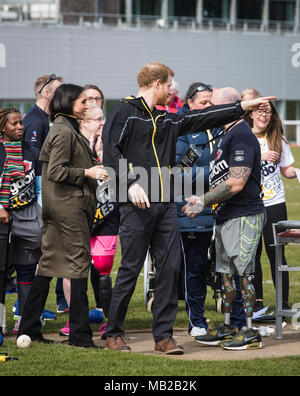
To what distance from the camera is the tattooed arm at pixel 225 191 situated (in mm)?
6625

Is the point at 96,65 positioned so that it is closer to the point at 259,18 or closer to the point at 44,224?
the point at 259,18

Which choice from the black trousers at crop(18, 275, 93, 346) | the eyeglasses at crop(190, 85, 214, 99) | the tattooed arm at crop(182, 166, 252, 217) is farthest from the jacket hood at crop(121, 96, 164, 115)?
the black trousers at crop(18, 275, 93, 346)

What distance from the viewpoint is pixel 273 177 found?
8.36 meters

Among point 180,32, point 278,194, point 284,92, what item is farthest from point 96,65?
point 278,194

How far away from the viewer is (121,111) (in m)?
6.41

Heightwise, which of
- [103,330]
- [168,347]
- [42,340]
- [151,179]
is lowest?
[103,330]

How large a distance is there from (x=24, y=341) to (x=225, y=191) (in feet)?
6.58

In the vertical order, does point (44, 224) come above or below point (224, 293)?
above

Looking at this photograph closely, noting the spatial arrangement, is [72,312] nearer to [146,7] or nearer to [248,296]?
[248,296]

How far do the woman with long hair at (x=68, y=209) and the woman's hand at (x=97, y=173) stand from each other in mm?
12

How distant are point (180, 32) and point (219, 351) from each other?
146 feet

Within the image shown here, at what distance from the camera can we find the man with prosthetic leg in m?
6.66

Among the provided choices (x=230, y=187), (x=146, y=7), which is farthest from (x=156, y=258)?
(x=146, y=7)

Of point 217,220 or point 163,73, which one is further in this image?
point 217,220
